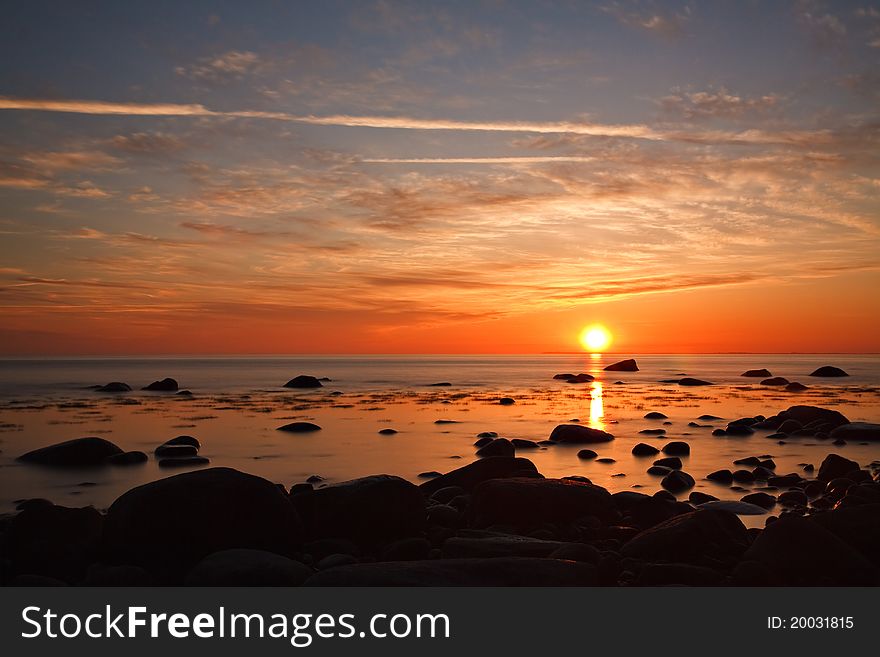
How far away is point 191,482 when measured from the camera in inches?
403

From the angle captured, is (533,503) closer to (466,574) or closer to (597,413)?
(466,574)

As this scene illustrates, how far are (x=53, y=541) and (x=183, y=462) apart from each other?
36.5ft

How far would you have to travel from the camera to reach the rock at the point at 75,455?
19.9m

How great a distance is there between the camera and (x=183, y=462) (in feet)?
67.9

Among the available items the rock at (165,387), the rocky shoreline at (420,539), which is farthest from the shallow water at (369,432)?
the rock at (165,387)

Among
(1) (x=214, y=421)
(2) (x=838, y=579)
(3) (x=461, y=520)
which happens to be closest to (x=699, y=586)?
(2) (x=838, y=579)

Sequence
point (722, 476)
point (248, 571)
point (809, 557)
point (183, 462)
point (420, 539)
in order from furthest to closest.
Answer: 1. point (183, 462)
2. point (722, 476)
3. point (420, 539)
4. point (809, 557)
5. point (248, 571)

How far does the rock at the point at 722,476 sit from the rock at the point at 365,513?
29.8 feet

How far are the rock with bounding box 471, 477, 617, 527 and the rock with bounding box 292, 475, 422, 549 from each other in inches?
50.6

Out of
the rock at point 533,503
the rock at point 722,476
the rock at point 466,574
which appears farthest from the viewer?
the rock at point 722,476

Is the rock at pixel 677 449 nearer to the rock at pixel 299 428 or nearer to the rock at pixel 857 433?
the rock at pixel 857 433

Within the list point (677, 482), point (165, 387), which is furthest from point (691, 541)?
point (165, 387)

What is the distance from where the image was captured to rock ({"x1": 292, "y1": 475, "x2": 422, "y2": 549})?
11.1m
